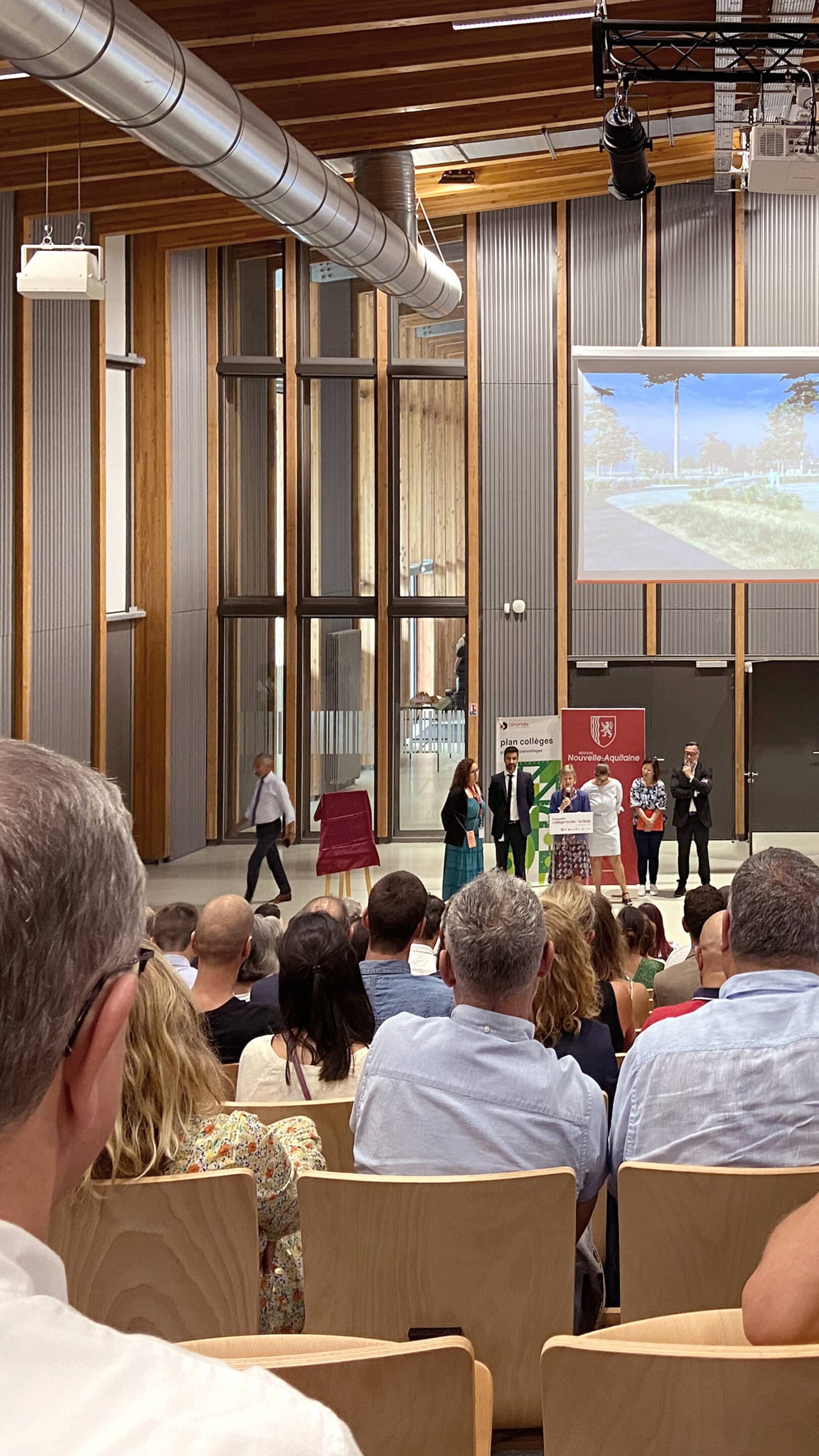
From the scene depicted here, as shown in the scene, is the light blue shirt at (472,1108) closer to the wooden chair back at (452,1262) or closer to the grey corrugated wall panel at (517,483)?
the wooden chair back at (452,1262)

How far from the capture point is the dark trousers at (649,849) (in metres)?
13.6

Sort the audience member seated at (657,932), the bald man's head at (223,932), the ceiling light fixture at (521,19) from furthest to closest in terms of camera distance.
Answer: the ceiling light fixture at (521,19) → the audience member seated at (657,932) → the bald man's head at (223,932)

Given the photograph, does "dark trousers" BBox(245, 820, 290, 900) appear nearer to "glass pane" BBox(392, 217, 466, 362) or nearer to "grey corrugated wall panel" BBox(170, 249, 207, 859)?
"grey corrugated wall panel" BBox(170, 249, 207, 859)

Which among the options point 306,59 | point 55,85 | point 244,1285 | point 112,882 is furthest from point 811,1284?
point 306,59

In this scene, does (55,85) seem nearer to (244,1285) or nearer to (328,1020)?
(328,1020)

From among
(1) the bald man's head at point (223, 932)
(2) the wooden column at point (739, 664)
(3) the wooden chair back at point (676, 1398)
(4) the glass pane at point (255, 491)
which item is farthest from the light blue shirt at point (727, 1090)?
(4) the glass pane at point (255, 491)

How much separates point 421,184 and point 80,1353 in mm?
15892

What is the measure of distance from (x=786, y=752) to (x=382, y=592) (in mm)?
4916

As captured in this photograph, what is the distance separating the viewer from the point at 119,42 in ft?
23.2

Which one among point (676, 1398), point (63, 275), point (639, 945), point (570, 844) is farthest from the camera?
point (570, 844)

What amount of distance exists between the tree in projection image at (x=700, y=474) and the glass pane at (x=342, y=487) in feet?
9.42

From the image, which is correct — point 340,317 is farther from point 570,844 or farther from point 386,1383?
point 386,1383

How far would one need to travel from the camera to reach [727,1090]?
9.10 ft

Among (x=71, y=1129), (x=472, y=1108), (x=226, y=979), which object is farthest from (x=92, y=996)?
(x=226, y=979)
